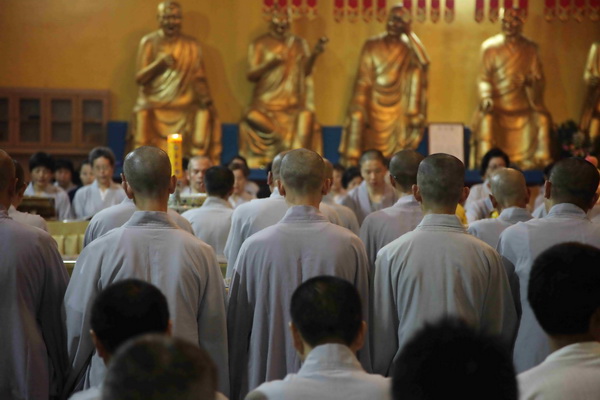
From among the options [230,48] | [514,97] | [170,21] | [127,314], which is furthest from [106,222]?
[514,97]

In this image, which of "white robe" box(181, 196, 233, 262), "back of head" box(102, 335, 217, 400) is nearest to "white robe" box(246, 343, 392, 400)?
"back of head" box(102, 335, 217, 400)

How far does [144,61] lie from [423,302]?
8945 millimetres

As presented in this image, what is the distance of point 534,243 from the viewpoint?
13.0 feet

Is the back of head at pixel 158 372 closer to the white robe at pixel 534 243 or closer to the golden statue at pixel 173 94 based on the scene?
the white robe at pixel 534 243

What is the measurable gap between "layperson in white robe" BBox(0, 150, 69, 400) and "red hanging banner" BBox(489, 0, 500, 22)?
35.0 feet

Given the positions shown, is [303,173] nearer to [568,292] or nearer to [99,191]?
[568,292]

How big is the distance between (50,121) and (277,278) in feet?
29.8

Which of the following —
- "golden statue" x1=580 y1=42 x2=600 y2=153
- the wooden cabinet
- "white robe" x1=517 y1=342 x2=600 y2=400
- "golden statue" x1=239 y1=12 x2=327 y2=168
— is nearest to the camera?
"white robe" x1=517 y1=342 x2=600 y2=400

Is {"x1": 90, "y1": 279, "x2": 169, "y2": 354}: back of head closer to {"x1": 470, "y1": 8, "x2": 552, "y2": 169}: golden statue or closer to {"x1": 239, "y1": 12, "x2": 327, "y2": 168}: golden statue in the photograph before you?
{"x1": 239, "y1": 12, "x2": 327, "y2": 168}: golden statue

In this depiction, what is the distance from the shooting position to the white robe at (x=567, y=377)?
217cm

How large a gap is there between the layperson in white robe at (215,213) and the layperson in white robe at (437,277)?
7.35ft

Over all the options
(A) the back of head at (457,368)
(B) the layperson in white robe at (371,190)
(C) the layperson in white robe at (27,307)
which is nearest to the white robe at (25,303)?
(C) the layperson in white robe at (27,307)

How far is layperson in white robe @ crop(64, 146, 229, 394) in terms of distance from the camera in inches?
140

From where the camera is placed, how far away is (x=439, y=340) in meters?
1.72
